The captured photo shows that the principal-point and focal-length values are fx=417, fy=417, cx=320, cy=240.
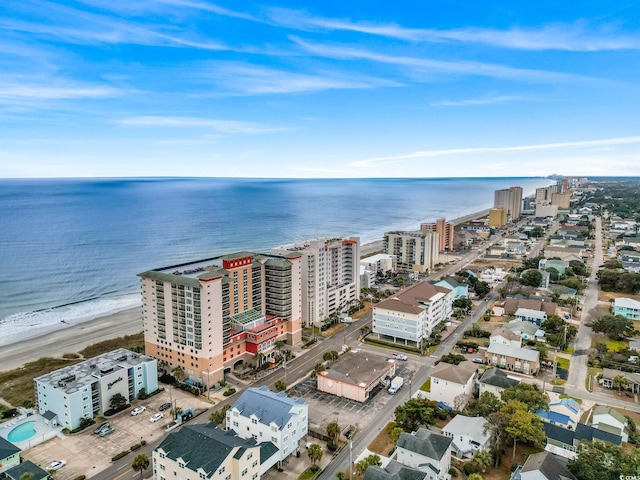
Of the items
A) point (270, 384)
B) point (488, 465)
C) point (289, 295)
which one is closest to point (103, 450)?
point (270, 384)

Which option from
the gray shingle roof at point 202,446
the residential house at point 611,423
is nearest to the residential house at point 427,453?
the gray shingle roof at point 202,446

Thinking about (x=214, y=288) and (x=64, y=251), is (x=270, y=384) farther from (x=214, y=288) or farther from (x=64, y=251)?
(x=64, y=251)

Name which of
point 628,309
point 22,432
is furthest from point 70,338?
point 628,309

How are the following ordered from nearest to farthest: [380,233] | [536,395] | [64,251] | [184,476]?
[184,476] < [536,395] < [64,251] < [380,233]

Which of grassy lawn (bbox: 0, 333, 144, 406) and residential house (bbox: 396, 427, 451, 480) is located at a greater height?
residential house (bbox: 396, 427, 451, 480)

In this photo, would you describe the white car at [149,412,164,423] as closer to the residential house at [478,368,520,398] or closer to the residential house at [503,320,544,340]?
the residential house at [478,368,520,398]

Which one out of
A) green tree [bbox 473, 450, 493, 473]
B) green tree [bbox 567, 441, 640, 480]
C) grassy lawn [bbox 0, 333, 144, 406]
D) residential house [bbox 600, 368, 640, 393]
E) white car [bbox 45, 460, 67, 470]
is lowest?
grassy lawn [bbox 0, 333, 144, 406]

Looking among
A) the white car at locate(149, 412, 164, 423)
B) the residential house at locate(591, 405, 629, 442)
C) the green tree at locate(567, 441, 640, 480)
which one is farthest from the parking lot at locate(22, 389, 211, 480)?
the residential house at locate(591, 405, 629, 442)

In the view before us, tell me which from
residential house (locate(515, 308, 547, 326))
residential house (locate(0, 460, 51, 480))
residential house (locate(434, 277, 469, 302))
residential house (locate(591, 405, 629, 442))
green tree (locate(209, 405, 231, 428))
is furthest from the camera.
→ residential house (locate(434, 277, 469, 302))
